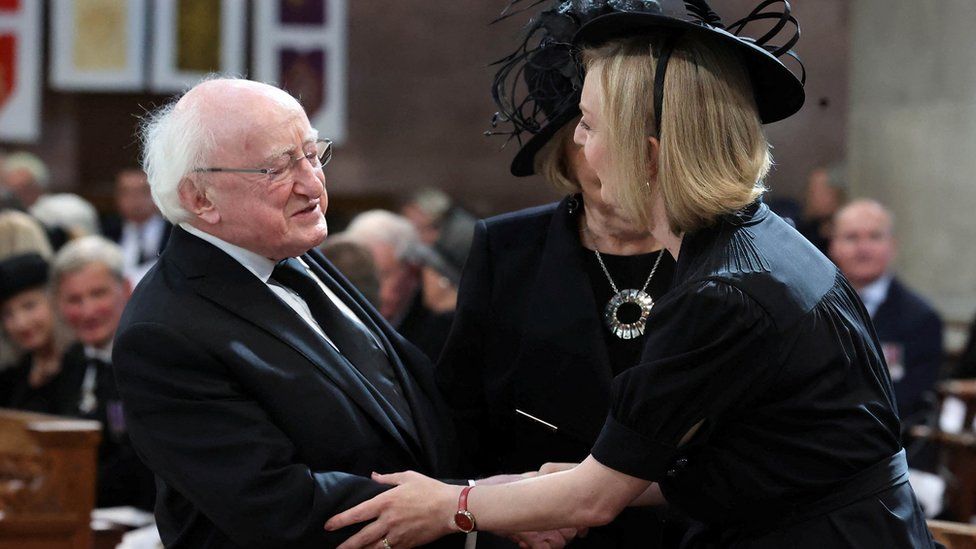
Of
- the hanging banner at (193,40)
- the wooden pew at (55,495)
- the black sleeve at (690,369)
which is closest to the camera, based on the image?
the black sleeve at (690,369)

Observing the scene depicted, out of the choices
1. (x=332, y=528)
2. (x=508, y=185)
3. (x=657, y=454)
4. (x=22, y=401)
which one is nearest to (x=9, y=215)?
(x=22, y=401)

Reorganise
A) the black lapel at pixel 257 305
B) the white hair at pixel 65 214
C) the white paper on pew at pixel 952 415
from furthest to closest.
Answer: the white hair at pixel 65 214 → the white paper on pew at pixel 952 415 → the black lapel at pixel 257 305

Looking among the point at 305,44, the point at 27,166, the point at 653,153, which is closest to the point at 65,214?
the point at 27,166

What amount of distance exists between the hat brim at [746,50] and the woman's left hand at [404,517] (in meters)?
0.93

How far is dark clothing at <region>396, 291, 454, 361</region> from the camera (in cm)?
529

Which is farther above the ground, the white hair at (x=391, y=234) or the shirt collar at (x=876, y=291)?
the white hair at (x=391, y=234)

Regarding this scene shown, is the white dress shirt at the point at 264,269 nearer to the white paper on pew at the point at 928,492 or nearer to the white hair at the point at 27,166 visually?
the white paper on pew at the point at 928,492

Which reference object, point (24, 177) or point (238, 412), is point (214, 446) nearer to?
point (238, 412)

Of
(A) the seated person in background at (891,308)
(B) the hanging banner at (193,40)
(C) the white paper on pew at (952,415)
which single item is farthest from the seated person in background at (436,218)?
(C) the white paper on pew at (952,415)

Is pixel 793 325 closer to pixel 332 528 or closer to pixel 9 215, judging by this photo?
pixel 332 528

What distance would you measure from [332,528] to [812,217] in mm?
8444

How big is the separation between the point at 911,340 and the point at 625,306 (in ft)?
13.0

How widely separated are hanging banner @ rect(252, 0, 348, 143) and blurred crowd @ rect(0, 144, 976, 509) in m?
4.53

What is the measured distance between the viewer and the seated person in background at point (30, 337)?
578 cm
